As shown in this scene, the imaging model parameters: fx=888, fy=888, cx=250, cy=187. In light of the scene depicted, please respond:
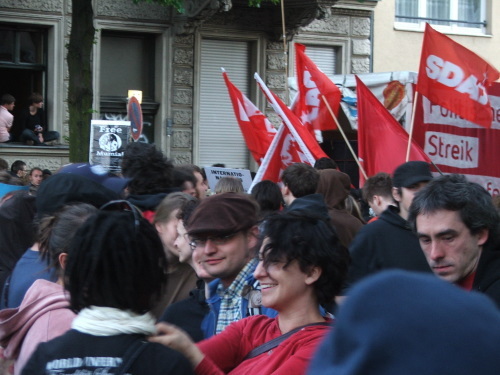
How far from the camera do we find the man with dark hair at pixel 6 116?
1551 centimetres

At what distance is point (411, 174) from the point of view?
5.32 m

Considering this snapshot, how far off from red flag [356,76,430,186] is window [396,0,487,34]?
37.7ft

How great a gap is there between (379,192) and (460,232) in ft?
10.3

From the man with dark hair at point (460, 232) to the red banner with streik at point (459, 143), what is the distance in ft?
19.6

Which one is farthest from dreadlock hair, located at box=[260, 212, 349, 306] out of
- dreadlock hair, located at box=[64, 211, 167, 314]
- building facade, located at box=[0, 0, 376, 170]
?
building facade, located at box=[0, 0, 376, 170]

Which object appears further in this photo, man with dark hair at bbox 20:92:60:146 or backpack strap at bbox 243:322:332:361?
man with dark hair at bbox 20:92:60:146

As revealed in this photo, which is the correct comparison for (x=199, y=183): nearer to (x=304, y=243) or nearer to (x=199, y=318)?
(x=199, y=318)

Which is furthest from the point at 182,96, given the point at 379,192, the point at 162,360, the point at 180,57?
the point at 162,360

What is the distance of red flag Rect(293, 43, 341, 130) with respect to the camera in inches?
429

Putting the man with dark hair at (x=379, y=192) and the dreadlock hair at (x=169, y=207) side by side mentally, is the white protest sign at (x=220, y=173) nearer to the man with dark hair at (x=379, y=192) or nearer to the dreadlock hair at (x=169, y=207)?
the man with dark hair at (x=379, y=192)

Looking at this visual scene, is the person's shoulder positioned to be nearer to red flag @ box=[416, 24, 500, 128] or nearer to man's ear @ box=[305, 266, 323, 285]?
man's ear @ box=[305, 266, 323, 285]

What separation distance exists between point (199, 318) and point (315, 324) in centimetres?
68

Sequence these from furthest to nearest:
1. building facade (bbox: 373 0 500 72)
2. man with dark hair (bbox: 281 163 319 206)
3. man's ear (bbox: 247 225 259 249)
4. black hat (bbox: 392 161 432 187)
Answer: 1. building facade (bbox: 373 0 500 72)
2. man with dark hair (bbox: 281 163 319 206)
3. black hat (bbox: 392 161 432 187)
4. man's ear (bbox: 247 225 259 249)

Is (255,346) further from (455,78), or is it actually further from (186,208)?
(455,78)
